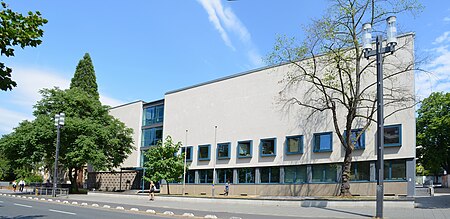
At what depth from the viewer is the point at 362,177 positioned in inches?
1292

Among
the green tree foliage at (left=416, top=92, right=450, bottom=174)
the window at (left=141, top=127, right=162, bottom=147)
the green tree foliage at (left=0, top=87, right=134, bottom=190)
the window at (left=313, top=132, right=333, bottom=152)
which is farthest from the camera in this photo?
the green tree foliage at (left=416, top=92, right=450, bottom=174)

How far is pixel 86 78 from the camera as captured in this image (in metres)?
58.3

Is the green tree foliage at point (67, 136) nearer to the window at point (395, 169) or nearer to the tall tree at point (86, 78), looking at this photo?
the tall tree at point (86, 78)

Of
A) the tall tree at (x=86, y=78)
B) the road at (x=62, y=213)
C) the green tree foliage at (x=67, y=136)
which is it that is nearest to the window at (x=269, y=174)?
the green tree foliage at (x=67, y=136)

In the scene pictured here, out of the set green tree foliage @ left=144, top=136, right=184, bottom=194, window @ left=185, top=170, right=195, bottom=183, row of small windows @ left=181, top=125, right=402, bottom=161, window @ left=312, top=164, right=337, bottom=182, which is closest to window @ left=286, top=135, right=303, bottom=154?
row of small windows @ left=181, top=125, right=402, bottom=161

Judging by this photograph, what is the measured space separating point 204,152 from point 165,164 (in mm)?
5981

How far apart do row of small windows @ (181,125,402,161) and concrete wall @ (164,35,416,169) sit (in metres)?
0.37

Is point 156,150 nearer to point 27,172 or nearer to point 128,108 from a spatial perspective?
point 128,108

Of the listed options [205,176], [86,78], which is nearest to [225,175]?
[205,176]

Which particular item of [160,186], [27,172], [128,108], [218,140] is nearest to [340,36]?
[218,140]

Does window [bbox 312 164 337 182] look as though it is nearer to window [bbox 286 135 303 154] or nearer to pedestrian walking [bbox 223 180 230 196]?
window [bbox 286 135 303 154]

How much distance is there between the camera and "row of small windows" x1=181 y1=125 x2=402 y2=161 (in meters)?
31.5

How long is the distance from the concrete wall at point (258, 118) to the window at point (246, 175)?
0.58 meters

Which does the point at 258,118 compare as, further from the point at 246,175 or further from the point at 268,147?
the point at 246,175
